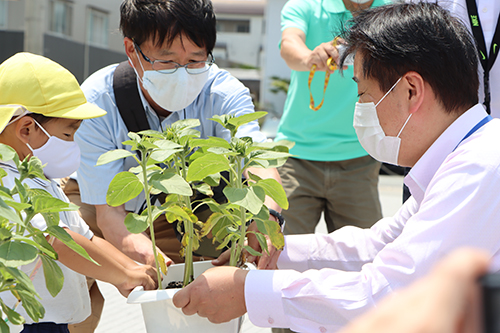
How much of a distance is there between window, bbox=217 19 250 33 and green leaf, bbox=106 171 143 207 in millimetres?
23912

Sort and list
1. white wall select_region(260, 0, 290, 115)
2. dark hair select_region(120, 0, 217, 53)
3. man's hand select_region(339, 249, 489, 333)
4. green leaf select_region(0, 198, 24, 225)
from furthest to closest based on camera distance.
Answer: white wall select_region(260, 0, 290, 115) < dark hair select_region(120, 0, 217, 53) < green leaf select_region(0, 198, 24, 225) < man's hand select_region(339, 249, 489, 333)

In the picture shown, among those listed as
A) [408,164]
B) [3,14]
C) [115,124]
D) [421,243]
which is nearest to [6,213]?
[421,243]

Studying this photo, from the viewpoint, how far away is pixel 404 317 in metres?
0.25

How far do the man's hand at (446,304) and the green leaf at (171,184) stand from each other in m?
0.88

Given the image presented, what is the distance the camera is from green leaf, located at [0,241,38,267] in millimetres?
816

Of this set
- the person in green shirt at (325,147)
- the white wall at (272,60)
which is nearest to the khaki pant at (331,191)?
the person in green shirt at (325,147)

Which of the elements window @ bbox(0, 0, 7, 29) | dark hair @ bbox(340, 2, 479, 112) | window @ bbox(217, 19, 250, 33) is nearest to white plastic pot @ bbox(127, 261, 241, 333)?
dark hair @ bbox(340, 2, 479, 112)

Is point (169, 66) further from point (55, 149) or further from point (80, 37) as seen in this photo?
point (80, 37)

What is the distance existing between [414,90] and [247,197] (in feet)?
1.81

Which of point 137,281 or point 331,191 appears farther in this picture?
point 331,191

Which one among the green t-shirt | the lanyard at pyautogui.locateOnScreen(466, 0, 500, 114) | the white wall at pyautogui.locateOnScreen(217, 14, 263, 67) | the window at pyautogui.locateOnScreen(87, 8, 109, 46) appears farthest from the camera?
the white wall at pyautogui.locateOnScreen(217, 14, 263, 67)

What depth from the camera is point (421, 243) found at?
1.12 m

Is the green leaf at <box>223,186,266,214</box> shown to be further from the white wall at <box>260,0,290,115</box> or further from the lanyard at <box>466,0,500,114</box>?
the white wall at <box>260,0,290,115</box>

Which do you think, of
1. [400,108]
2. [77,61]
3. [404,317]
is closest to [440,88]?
[400,108]
